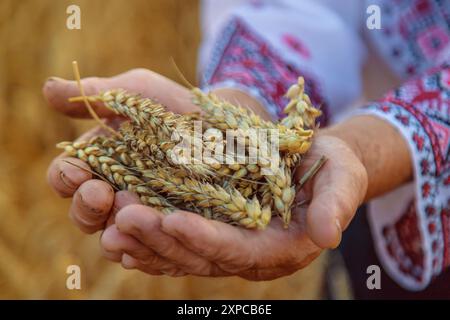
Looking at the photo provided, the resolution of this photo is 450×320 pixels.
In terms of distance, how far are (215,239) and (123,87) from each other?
383mm

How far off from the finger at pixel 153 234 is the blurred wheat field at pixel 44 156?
1049 millimetres

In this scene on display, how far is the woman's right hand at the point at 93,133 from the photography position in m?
0.90

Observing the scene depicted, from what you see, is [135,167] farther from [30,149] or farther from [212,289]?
[212,289]

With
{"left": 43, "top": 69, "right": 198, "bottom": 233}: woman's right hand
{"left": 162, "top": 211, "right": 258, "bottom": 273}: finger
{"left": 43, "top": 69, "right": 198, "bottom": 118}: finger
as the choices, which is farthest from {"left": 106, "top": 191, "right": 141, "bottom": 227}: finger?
{"left": 43, "top": 69, "right": 198, "bottom": 118}: finger

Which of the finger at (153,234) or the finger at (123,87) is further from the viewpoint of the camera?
the finger at (123,87)

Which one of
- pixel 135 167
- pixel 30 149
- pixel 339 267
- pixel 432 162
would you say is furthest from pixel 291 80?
pixel 30 149

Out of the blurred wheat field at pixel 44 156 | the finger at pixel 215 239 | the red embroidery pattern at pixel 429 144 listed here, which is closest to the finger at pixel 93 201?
the finger at pixel 215 239

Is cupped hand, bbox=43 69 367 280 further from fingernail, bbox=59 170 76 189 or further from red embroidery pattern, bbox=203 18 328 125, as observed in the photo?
red embroidery pattern, bbox=203 18 328 125

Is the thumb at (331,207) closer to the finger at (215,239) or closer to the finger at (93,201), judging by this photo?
the finger at (215,239)

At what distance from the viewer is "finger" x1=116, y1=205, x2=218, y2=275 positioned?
0.82m

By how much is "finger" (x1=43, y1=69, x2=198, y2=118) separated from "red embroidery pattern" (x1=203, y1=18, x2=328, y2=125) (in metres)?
0.14
